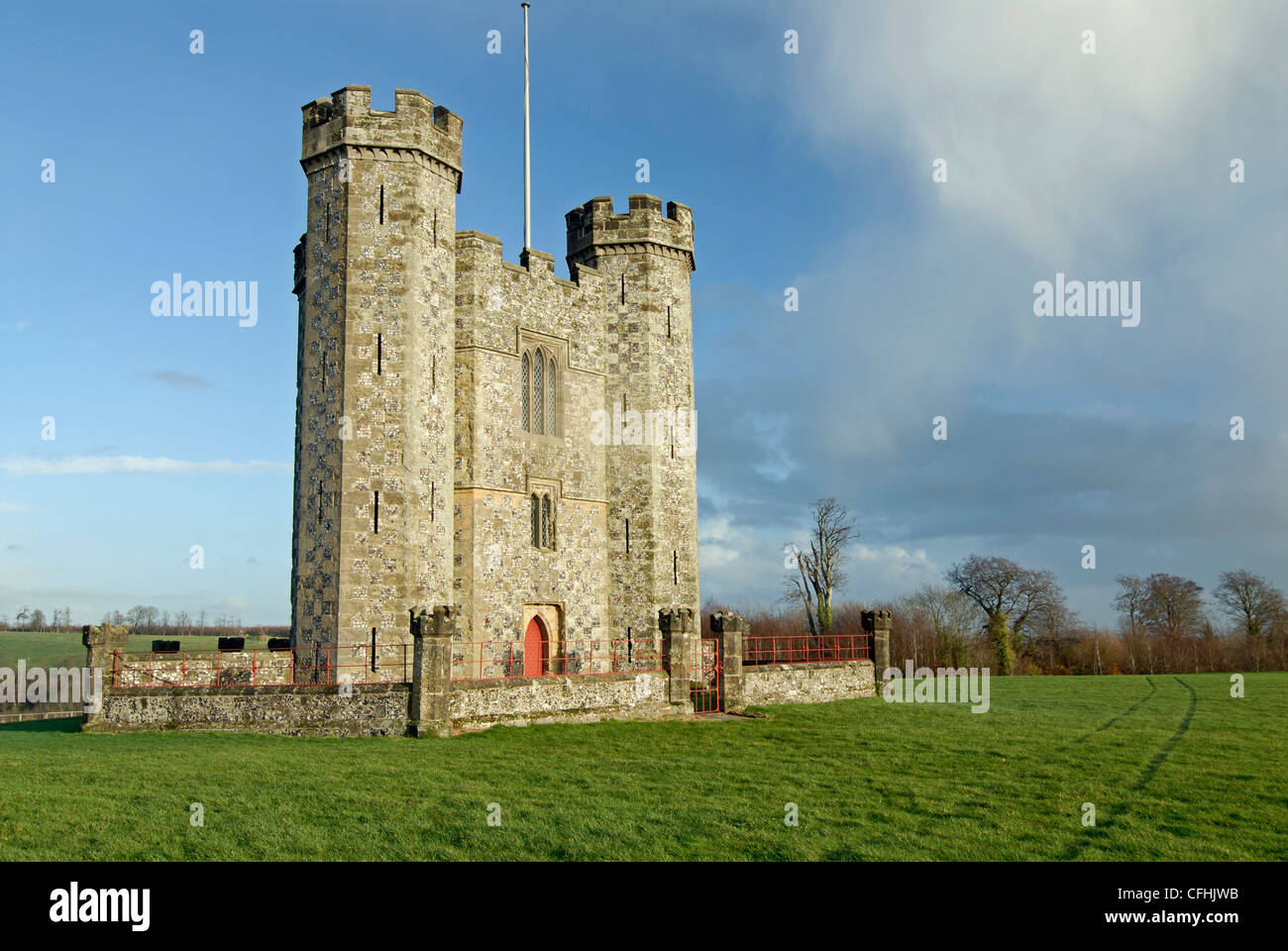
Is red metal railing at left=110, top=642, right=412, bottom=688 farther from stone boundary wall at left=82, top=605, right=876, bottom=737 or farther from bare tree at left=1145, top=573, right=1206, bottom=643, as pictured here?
bare tree at left=1145, top=573, right=1206, bottom=643

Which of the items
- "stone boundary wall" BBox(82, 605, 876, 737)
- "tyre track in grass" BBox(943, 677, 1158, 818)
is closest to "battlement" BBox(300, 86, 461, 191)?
"stone boundary wall" BBox(82, 605, 876, 737)

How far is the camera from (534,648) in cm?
2667

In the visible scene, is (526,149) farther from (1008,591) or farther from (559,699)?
(1008,591)

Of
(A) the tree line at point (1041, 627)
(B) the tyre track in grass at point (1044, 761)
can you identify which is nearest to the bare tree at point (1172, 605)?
(A) the tree line at point (1041, 627)

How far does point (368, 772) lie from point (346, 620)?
27.7ft

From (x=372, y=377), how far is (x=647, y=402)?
984 centimetres

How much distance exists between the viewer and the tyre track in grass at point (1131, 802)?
9.31 metres

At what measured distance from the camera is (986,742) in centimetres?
1703

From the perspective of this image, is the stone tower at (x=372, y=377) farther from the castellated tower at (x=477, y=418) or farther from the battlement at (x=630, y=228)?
the battlement at (x=630, y=228)

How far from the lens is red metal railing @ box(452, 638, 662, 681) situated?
24.3 metres

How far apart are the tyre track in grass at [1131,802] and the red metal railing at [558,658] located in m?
11.6

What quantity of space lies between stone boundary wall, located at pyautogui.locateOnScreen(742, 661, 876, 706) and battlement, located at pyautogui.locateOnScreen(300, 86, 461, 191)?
1617cm
